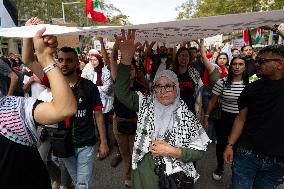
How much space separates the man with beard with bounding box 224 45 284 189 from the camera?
2615mm

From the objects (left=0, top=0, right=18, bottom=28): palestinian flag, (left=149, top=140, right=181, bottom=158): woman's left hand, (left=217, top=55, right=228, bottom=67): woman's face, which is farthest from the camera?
(left=217, top=55, right=228, bottom=67): woman's face

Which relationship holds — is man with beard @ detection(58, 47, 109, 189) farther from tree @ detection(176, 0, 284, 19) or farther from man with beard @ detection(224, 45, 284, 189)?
tree @ detection(176, 0, 284, 19)

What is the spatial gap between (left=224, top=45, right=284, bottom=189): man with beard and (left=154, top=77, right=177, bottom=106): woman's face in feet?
2.65

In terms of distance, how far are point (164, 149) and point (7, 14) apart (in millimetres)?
1517

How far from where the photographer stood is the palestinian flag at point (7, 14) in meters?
2.11


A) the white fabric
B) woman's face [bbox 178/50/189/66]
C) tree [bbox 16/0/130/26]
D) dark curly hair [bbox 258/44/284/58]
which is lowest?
the white fabric

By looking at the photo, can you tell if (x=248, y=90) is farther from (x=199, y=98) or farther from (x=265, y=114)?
(x=199, y=98)

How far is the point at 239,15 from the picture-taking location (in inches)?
76.2

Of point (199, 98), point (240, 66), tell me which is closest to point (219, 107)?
point (199, 98)

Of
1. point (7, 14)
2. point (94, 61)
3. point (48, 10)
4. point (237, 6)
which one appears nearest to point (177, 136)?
point (7, 14)

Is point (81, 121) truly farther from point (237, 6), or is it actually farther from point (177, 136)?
point (237, 6)

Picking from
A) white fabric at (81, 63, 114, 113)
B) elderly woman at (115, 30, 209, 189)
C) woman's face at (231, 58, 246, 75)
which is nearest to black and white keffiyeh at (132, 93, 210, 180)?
elderly woman at (115, 30, 209, 189)

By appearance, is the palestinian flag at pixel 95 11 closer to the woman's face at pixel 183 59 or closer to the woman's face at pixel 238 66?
the woman's face at pixel 183 59

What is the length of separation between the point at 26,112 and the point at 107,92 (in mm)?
4287
